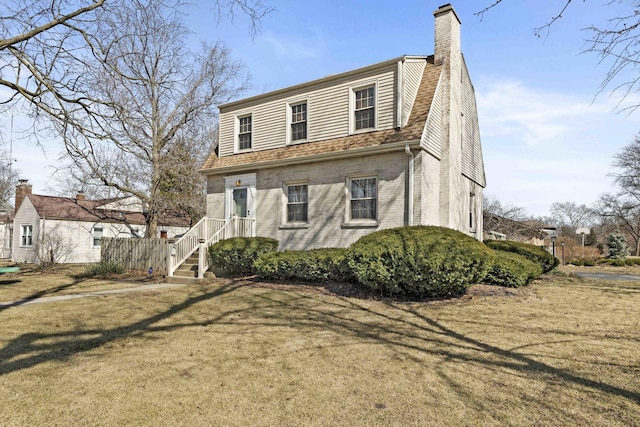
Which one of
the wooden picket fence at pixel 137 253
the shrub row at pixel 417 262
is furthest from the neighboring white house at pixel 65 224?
the shrub row at pixel 417 262

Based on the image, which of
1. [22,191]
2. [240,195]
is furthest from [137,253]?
[22,191]

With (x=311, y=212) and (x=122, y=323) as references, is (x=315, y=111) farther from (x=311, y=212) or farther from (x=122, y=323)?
(x=122, y=323)

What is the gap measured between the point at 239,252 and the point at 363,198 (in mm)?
4371

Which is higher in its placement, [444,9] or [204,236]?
[444,9]

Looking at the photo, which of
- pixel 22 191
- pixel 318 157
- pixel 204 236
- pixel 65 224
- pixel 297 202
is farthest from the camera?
pixel 22 191

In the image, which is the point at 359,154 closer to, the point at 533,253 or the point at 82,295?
the point at 533,253

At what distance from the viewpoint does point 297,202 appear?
1315 cm

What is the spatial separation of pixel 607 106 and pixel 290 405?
4.78m

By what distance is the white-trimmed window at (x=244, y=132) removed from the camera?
14992mm

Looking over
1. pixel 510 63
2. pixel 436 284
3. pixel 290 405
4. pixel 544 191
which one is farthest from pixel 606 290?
pixel 544 191

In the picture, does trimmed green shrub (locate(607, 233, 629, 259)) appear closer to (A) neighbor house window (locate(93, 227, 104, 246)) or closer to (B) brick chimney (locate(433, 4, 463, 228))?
(B) brick chimney (locate(433, 4, 463, 228))

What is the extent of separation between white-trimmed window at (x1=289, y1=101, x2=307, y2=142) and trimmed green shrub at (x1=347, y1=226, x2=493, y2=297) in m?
6.12

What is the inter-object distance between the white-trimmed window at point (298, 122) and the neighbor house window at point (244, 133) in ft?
7.28

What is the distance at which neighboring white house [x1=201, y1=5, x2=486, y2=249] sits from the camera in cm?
1102
